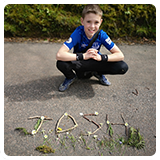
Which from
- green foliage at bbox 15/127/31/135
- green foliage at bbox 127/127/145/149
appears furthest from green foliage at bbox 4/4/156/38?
green foliage at bbox 127/127/145/149

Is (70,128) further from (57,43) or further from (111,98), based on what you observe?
(57,43)

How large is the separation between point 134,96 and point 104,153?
144 centimetres

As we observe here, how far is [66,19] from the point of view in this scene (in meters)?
5.31

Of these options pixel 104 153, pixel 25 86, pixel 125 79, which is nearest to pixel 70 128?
pixel 104 153

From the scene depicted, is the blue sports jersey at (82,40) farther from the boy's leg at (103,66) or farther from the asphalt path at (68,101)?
the asphalt path at (68,101)

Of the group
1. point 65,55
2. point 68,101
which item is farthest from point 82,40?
point 68,101

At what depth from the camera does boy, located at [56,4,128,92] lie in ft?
8.90

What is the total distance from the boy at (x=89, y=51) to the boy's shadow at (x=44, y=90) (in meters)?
0.42

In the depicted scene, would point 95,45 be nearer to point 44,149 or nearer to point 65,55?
point 65,55

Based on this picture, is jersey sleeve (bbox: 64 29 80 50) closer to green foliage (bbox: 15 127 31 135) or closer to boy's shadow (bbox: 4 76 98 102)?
boy's shadow (bbox: 4 76 98 102)

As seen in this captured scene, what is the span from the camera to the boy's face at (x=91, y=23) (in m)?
2.67

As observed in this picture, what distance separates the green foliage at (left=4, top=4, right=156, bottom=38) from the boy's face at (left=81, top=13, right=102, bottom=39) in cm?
267

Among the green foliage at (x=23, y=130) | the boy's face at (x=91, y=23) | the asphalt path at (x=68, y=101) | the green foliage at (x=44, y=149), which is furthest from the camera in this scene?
the boy's face at (x=91, y=23)

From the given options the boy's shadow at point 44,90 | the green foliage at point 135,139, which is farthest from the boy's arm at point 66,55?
the green foliage at point 135,139
